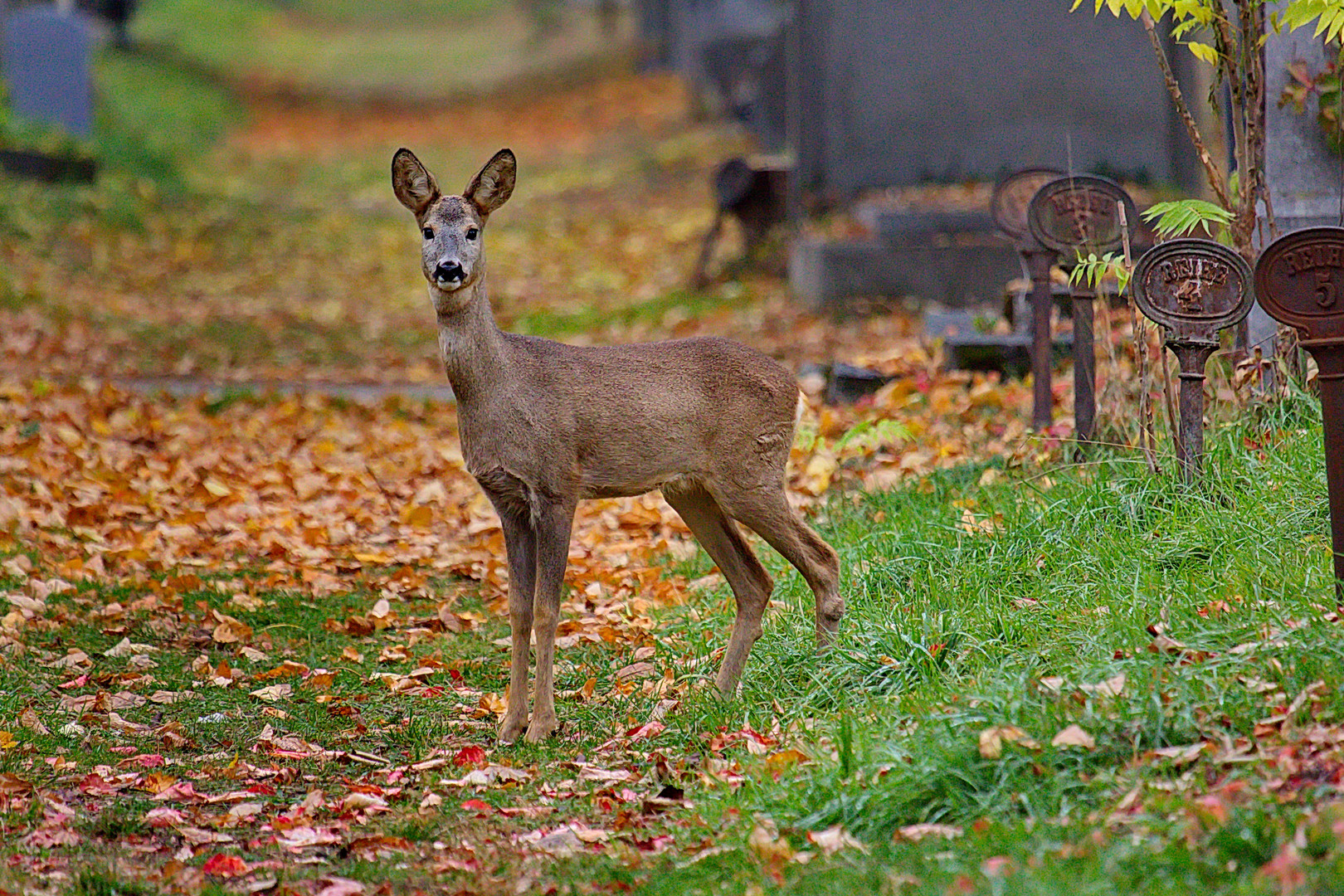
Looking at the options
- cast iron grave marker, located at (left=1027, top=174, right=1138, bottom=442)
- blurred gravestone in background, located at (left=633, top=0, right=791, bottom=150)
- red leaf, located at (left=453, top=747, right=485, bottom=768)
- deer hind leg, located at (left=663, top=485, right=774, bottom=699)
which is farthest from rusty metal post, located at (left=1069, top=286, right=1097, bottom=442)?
blurred gravestone in background, located at (left=633, top=0, right=791, bottom=150)

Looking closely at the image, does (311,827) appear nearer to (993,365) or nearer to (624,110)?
(993,365)

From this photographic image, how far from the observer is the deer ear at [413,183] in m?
5.23

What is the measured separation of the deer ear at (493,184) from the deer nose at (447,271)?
0.96 ft

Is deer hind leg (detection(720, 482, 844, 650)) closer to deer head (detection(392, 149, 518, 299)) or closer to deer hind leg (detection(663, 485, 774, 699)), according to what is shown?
deer hind leg (detection(663, 485, 774, 699))

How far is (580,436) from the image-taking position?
531 cm

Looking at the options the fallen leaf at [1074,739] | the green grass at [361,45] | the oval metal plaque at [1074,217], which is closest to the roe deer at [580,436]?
the fallen leaf at [1074,739]

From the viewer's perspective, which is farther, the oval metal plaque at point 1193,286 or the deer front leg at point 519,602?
the oval metal plaque at point 1193,286

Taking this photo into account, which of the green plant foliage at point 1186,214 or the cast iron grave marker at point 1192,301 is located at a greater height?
the green plant foliage at point 1186,214

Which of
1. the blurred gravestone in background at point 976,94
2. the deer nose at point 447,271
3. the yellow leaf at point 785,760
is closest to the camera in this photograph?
the yellow leaf at point 785,760

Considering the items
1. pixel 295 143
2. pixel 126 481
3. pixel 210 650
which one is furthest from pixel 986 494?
pixel 295 143

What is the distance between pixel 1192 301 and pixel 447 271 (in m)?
2.67

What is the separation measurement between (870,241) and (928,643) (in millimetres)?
7975

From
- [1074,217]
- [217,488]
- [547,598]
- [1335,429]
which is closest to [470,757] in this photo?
[547,598]

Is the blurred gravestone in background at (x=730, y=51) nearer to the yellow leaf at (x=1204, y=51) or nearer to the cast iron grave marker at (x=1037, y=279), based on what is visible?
the cast iron grave marker at (x=1037, y=279)
